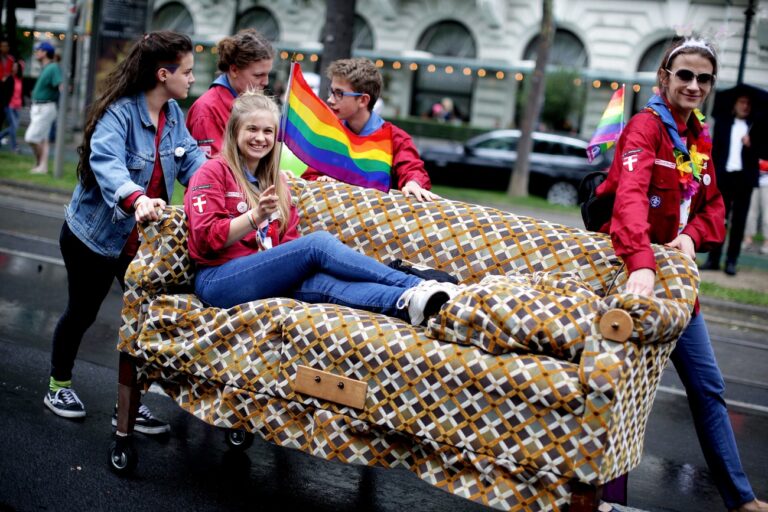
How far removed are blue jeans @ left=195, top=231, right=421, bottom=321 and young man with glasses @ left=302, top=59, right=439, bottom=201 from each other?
1.17m

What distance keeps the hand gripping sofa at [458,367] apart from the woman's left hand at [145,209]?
0.18 feet

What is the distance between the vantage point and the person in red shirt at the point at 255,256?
13.3ft

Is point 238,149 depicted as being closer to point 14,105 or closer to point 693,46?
point 693,46

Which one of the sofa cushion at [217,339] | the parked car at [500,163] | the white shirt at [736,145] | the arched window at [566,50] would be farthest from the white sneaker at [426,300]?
the arched window at [566,50]

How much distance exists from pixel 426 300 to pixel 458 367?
389mm

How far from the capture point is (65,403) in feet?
15.6

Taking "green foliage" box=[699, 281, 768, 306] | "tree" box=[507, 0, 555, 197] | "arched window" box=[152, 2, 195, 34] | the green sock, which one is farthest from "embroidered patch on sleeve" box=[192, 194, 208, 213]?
"arched window" box=[152, 2, 195, 34]

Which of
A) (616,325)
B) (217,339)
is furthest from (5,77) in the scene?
(616,325)

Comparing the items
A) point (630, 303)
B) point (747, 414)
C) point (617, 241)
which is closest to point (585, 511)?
point (630, 303)

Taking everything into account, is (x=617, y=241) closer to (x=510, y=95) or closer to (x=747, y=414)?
(x=747, y=414)

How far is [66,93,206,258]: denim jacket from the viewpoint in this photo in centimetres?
443

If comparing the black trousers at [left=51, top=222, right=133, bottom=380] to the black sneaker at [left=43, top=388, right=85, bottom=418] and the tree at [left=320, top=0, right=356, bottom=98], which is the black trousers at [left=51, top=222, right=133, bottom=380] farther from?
the tree at [left=320, top=0, right=356, bottom=98]

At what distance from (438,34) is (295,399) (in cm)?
3099

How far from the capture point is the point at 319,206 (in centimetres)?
501
